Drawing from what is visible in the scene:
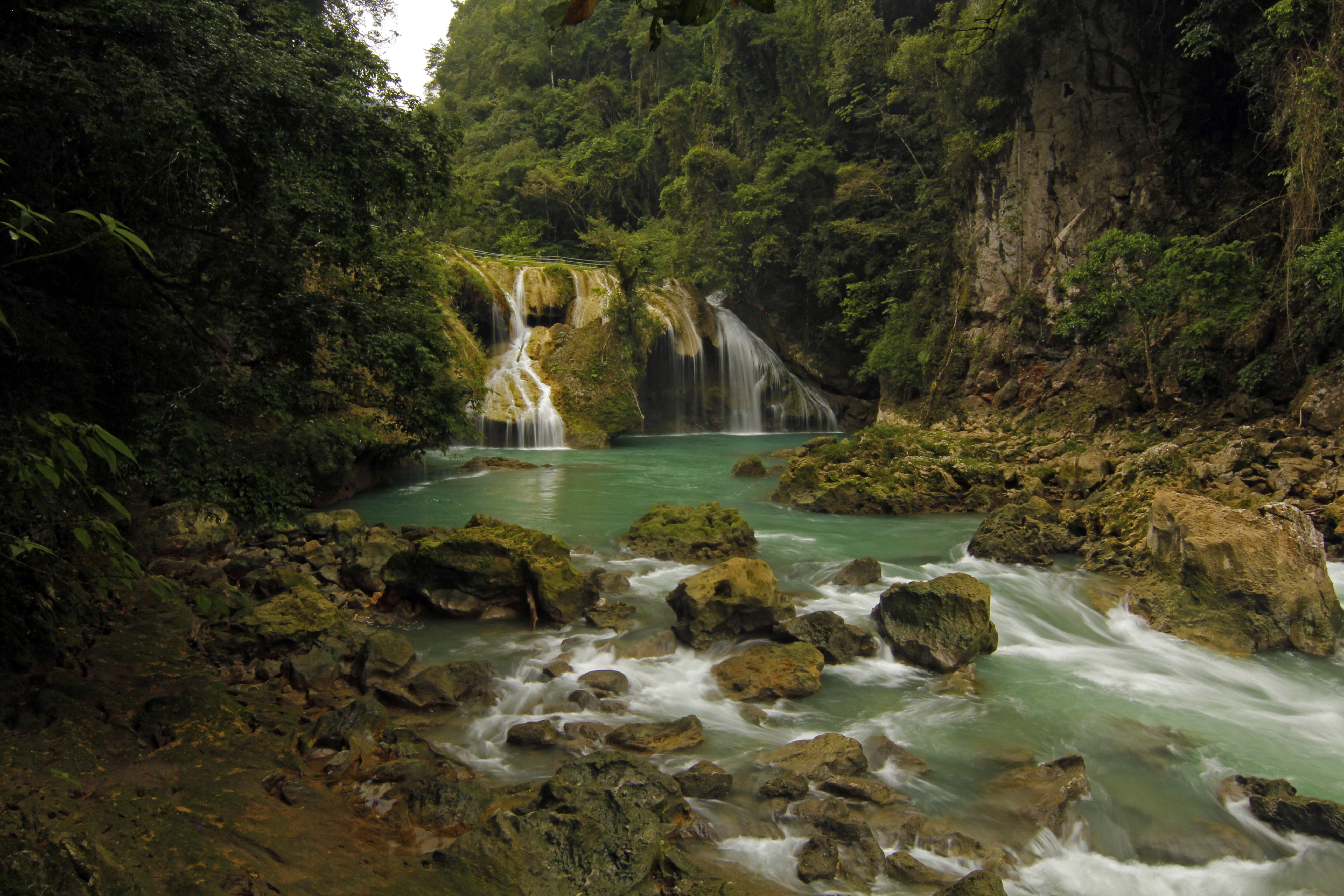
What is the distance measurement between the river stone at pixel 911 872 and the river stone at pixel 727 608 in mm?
2827

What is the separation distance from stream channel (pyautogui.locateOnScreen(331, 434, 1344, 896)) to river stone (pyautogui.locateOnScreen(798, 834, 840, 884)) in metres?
0.04

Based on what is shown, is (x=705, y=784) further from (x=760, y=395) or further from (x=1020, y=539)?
(x=760, y=395)

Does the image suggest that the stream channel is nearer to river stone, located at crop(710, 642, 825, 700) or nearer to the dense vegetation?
river stone, located at crop(710, 642, 825, 700)

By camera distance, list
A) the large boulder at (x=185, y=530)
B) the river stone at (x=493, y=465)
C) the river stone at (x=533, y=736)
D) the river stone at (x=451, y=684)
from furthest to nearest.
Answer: the river stone at (x=493, y=465) < the large boulder at (x=185, y=530) < the river stone at (x=451, y=684) < the river stone at (x=533, y=736)

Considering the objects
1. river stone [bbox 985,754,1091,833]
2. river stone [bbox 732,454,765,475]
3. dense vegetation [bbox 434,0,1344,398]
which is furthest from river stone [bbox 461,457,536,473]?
river stone [bbox 985,754,1091,833]

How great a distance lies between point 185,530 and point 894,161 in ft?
72.0

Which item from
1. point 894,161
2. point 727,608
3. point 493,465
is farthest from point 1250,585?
point 894,161

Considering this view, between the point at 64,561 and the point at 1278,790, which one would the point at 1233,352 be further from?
the point at 64,561

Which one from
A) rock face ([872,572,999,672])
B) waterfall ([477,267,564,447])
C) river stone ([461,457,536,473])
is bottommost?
rock face ([872,572,999,672])

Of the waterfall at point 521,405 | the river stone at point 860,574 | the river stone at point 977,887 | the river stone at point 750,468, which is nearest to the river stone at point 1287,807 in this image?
the river stone at point 977,887

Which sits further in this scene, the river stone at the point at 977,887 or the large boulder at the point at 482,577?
the large boulder at the point at 482,577

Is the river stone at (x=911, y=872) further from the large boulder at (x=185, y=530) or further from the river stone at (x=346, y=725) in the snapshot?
the large boulder at (x=185, y=530)

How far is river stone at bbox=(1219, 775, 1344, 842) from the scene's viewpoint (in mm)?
4184

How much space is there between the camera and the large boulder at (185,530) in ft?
24.5
